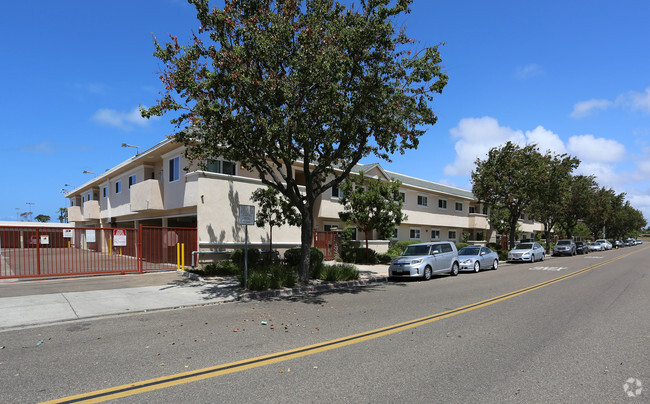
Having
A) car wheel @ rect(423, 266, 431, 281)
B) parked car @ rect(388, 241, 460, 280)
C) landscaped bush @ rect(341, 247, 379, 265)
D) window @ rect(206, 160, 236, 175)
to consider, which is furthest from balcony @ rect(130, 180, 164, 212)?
car wheel @ rect(423, 266, 431, 281)

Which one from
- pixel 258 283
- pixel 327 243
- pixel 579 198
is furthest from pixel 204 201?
pixel 579 198

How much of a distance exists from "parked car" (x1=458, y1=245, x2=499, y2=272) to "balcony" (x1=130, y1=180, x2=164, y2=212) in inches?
659

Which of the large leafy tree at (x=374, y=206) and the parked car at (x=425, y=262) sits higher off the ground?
the large leafy tree at (x=374, y=206)

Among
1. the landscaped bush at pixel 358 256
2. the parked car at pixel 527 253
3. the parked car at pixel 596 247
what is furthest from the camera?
the parked car at pixel 596 247

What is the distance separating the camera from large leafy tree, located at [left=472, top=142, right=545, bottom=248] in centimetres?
3206

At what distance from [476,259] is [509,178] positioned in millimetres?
14851

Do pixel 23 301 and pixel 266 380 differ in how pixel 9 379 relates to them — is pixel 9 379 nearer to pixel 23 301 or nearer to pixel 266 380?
pixel 266 380

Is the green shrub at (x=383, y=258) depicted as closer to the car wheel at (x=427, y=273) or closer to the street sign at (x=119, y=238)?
the car wheel at (x=427, y=273)

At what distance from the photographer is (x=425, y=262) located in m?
16.7

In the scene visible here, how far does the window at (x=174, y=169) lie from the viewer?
20.3 m

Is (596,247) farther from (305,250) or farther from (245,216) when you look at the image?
(245,216)

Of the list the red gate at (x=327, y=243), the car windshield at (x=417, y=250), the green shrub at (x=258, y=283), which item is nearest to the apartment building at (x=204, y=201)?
the red gate at (x=327, y=243)

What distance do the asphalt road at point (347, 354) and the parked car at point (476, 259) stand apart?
10.5 meters

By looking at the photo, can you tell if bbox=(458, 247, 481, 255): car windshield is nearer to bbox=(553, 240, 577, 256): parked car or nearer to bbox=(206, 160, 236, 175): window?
bbox=(206, 160, 236, 175): window
